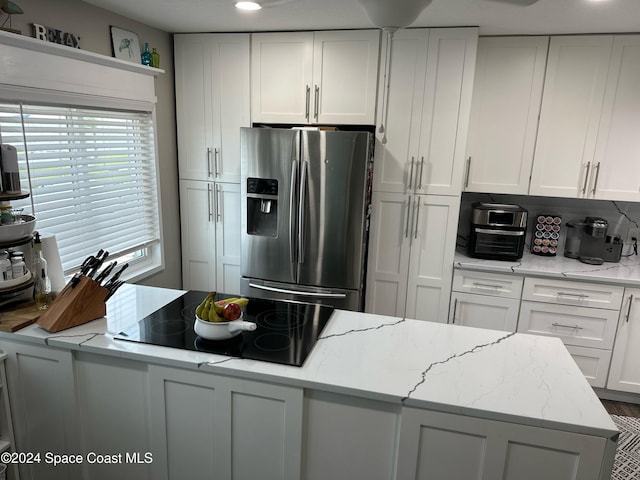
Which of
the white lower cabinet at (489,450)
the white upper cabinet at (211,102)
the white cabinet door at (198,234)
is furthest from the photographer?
the white cabinet door at (198,234)

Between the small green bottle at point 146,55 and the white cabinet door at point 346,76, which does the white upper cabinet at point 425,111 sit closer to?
the white cabinet door at point 346,76

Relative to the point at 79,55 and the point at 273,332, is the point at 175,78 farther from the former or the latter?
the point at 273,332

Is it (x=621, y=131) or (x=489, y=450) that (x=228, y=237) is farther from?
(x=621, y=131)

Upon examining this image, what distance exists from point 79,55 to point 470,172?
247 centimetres

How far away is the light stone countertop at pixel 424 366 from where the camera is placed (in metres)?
1.34

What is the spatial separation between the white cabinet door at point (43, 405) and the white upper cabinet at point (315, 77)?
2026 millimetres

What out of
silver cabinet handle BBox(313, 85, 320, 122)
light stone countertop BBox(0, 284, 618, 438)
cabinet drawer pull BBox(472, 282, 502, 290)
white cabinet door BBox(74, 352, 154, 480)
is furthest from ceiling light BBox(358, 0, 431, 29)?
cabinet drawer pull BBox(472, 282, 502, 290)

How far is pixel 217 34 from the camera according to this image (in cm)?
303

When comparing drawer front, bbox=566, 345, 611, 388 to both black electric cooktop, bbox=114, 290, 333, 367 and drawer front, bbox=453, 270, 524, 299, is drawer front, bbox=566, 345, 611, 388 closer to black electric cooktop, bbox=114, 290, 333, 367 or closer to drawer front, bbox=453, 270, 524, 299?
drawer front, bbox=453, 270, 524, 299

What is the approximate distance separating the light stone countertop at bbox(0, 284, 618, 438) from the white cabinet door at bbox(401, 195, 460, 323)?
1.15 m

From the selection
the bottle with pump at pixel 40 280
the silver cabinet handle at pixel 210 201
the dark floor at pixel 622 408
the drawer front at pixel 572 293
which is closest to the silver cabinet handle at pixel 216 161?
the silver cabinet handle at pixel 210 201

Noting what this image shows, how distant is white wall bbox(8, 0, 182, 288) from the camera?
2125 mm

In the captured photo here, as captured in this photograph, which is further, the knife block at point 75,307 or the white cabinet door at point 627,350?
the white cabinet door at point 627,350

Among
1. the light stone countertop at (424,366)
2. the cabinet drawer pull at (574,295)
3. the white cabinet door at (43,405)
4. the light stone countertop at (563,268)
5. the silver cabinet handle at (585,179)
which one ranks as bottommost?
the white cabinet door at (43,405)
